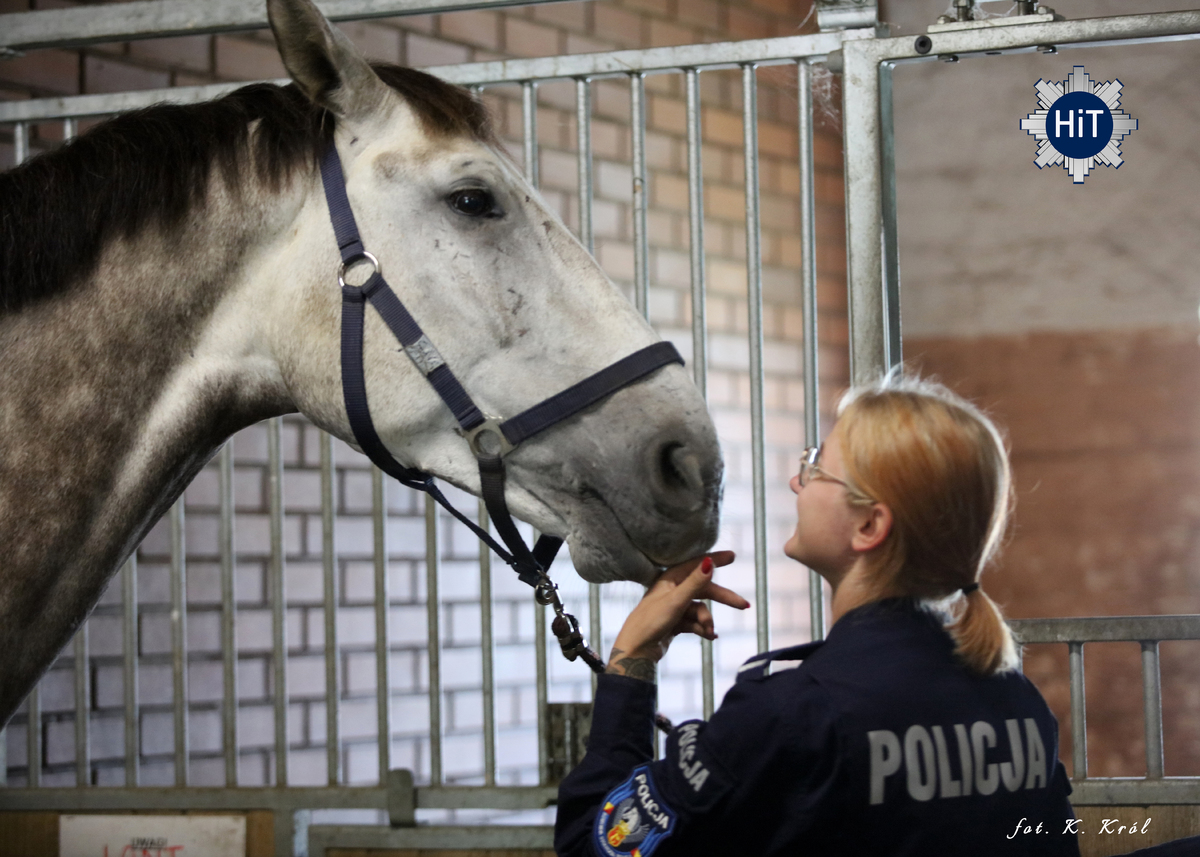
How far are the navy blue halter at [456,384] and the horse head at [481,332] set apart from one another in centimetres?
1

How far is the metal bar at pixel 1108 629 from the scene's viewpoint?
5.18 ft

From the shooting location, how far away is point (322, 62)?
1228 millimetres

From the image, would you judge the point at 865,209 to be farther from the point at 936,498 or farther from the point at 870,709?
the point at 870,709

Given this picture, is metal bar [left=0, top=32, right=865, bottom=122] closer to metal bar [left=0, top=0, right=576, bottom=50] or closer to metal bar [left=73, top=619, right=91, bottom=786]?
metal bar [left=0, top=0, right=576, bottom=50]

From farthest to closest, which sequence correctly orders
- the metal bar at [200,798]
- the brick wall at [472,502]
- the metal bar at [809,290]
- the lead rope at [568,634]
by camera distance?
1. the brick wall at [472,502]
2. the metal bar at [200,798]
3. the metal bar at [809,290]
4. the lead rope at [568,634]

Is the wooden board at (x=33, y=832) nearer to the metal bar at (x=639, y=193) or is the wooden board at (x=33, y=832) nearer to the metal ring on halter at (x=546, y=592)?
the metal ring on halter at (x=546, y=592)

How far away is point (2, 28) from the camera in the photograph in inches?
74.0

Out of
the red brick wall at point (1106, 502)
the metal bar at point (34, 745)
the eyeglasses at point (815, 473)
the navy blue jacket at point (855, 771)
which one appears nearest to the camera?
the navy blue jacket at point (855, 771)

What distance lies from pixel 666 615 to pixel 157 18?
1391mm

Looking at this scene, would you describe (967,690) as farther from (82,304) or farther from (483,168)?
(82,304)

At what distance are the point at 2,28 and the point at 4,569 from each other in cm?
117

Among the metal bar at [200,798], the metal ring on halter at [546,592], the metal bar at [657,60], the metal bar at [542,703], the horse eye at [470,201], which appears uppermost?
the metal bar at [657,60]

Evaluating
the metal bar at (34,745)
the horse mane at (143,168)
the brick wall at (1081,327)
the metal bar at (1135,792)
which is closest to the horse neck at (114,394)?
the horse mane at (143,168)

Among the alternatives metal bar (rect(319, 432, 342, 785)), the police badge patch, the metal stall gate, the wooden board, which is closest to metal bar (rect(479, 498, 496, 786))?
the metal stall gate
